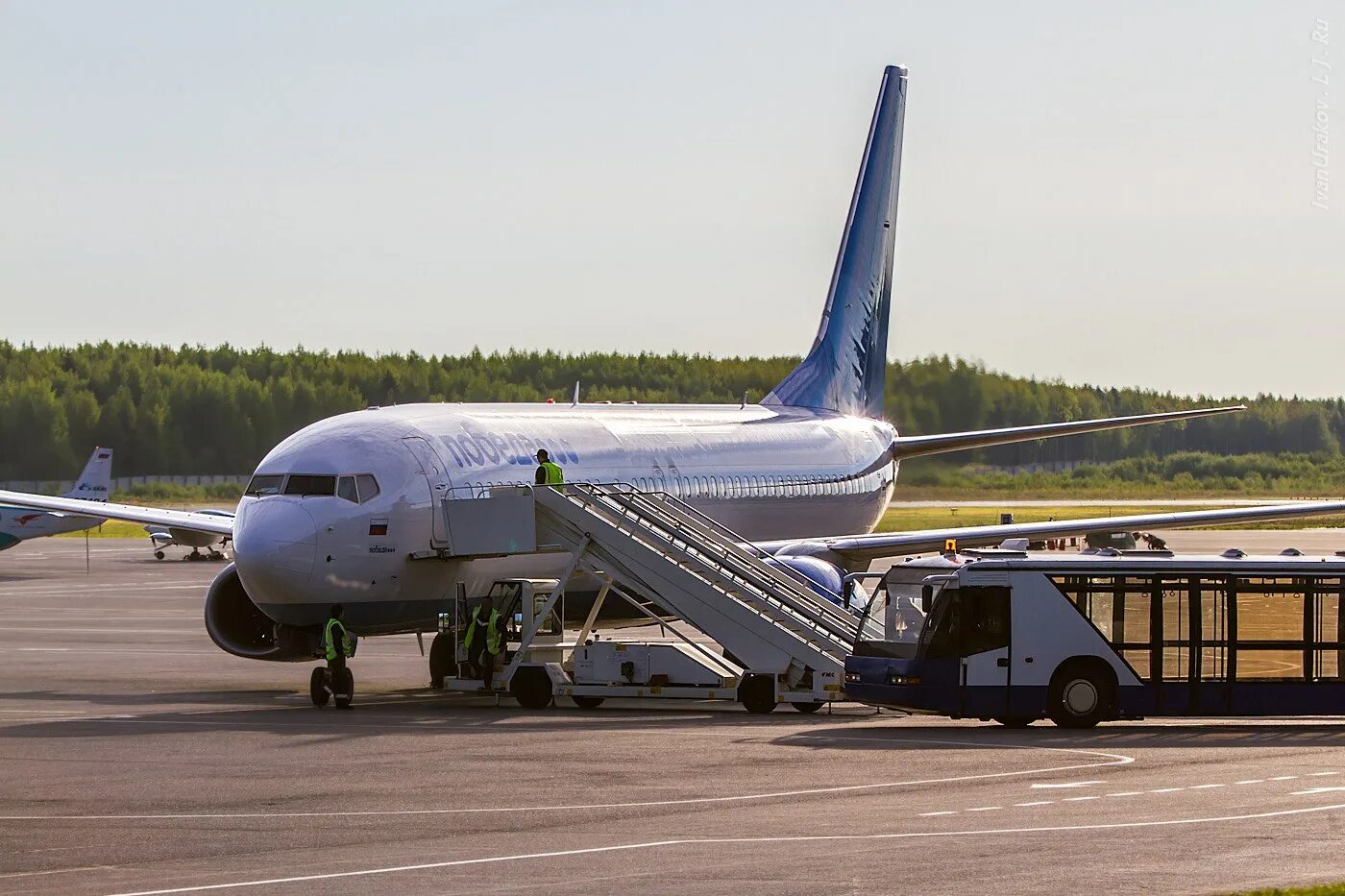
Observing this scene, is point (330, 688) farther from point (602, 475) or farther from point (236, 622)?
point (602, 475)

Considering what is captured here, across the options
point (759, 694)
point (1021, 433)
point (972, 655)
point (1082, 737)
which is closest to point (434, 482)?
point (759, 694)

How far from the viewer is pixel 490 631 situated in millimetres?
28875

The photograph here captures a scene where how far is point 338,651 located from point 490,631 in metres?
2.07

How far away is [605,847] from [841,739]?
8.57 m

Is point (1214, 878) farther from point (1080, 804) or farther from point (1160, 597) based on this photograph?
point (1160, 597)

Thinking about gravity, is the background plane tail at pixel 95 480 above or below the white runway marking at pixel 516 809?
above

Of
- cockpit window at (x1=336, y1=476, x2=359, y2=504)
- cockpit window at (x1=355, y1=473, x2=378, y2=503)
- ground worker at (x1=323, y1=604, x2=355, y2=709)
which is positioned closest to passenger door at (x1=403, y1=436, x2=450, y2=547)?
cockpit window at (x1=355, y1=473, x2=378, y2=503)

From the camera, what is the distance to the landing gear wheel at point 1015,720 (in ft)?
84.9

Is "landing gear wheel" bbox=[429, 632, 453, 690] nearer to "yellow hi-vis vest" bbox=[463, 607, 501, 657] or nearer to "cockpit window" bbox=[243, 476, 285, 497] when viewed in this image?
"yellow hi-vis vest" bbox=[463, 607, 501, 657]

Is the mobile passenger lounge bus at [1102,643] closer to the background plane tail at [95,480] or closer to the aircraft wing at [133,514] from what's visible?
the aircraft wing at [133,514]

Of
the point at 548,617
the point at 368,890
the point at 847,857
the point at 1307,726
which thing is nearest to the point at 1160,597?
the point at 1307,726

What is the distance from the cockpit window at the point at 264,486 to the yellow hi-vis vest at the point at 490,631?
319 cm

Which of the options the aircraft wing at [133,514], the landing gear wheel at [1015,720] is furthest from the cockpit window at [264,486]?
the landing gear wheel at [1015,720]

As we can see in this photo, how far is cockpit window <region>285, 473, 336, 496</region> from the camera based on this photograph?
29047 millimetres
